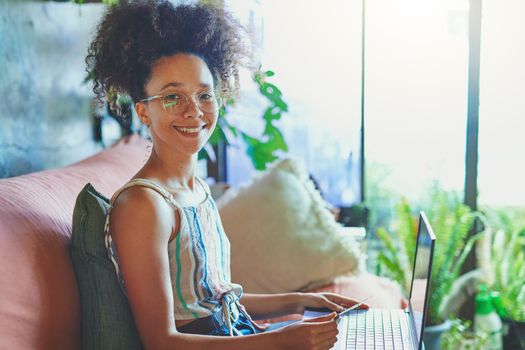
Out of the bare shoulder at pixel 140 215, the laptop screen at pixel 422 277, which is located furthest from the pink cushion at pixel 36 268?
the laptop screen at pixel 422 277

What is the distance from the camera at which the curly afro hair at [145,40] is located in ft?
3.78

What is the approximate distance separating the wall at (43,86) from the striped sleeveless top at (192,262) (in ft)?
1.74

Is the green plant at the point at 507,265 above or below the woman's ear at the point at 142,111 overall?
below

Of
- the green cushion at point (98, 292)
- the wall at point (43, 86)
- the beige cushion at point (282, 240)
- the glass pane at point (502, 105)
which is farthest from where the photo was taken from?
the glass pane at point (502, 105)

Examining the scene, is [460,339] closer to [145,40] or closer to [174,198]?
[174,198]

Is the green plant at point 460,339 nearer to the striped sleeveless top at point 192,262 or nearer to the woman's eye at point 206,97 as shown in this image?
the striped sleeveless top at point 192,262

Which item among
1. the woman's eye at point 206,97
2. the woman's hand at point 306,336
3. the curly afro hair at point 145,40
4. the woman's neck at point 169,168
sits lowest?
the woman's hand at point 306,336

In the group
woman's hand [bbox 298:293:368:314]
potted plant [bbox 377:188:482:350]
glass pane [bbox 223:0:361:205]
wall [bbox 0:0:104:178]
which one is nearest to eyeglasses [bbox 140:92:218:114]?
wall [bbox 0:0:104:178]

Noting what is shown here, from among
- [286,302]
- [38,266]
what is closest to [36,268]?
[38,266]

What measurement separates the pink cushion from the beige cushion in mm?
870

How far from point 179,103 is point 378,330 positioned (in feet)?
2.04

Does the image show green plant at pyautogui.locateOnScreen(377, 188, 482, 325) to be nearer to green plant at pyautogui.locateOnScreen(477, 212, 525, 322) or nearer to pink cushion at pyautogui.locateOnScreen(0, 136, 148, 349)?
green plant at pyautogui.locateOnScreen(477, 212, 525, 322)

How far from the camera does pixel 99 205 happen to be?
1.10 m

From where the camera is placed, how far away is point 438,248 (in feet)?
7.95
